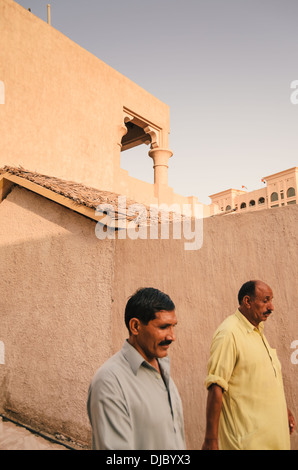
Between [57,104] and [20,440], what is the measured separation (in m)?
7.21

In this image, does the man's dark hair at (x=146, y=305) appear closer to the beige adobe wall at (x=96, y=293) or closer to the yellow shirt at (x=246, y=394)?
the yellow shirt at (x=246, y=394)

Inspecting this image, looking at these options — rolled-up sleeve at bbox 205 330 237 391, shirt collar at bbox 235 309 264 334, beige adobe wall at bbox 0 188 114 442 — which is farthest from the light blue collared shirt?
beige adobe wall at bbox 0 188 114 442

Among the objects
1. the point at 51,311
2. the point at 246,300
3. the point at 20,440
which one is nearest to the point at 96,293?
the point at 51,311

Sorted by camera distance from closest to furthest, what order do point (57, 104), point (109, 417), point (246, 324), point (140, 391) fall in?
point (109, 417)
point (140, 391)
point (246, 324)
point (57, 104)

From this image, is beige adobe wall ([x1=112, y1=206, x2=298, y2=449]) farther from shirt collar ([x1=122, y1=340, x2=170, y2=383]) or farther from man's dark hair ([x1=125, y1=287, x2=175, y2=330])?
shirt collar ([x1=122, y1=340, x2=170, y2=383])

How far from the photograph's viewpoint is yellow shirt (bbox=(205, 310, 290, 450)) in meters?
2.06

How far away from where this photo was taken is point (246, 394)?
2123 mm

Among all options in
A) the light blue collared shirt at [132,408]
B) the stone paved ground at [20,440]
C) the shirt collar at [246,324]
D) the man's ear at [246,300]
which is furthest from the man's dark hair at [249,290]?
the stone paved ground at [20,440]

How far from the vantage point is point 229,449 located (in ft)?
6.79

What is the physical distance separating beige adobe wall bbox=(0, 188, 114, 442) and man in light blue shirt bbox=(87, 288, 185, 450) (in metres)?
2.55

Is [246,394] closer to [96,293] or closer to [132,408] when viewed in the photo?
[132,408]

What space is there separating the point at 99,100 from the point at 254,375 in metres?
9.25

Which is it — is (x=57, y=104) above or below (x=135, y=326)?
above

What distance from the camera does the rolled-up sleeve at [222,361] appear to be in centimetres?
208
